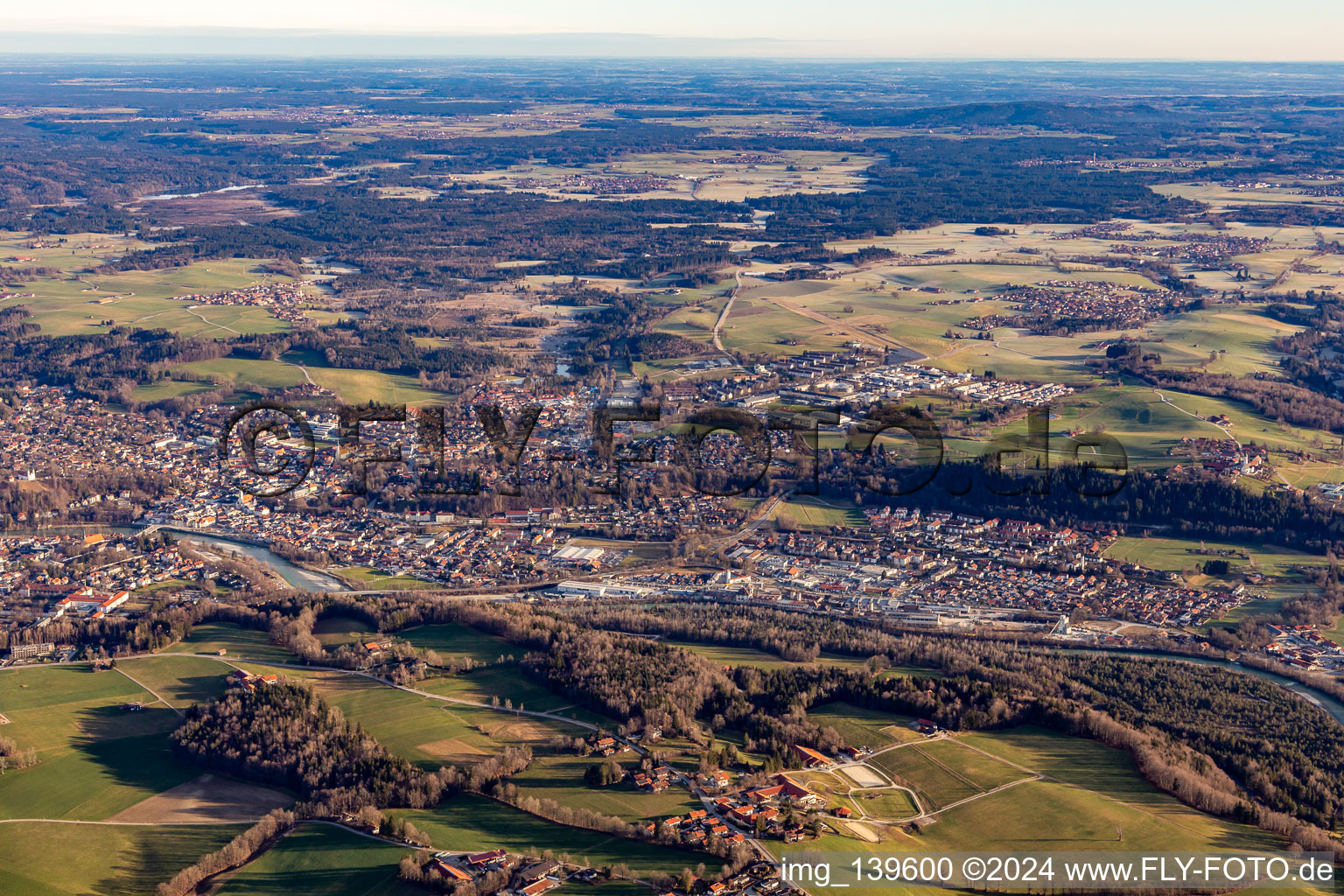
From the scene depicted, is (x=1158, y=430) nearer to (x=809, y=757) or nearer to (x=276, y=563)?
(x=809, y=757)

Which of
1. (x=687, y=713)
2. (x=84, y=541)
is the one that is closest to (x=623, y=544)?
(x=687, y=713)

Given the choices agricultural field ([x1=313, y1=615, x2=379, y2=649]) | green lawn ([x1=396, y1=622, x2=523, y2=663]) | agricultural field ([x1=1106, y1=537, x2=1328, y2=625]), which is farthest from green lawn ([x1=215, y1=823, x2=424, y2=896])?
agricultural field ([x1=1106, y1=537, x2=1328, y2=625])

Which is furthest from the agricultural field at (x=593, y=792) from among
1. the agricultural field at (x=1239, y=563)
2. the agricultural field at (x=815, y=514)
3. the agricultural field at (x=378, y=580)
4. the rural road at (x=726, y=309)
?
the rural road at (x=726, y=309)

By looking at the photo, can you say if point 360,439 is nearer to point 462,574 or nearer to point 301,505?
point 301,505

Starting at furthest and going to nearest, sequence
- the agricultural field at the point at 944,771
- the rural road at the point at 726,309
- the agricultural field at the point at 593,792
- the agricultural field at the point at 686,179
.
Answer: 1. the agricultural field at the point at 686,179
2. the rural road at the point at 726,309
3. the agricultural field at the point at 944,771
4. the agricultural field at the point at 593,792

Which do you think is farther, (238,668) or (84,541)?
(84,541)

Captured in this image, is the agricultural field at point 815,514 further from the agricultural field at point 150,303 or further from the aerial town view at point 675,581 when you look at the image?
the agricultural field at point 150,303

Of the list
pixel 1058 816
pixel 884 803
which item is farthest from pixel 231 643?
pixel 1058 816
